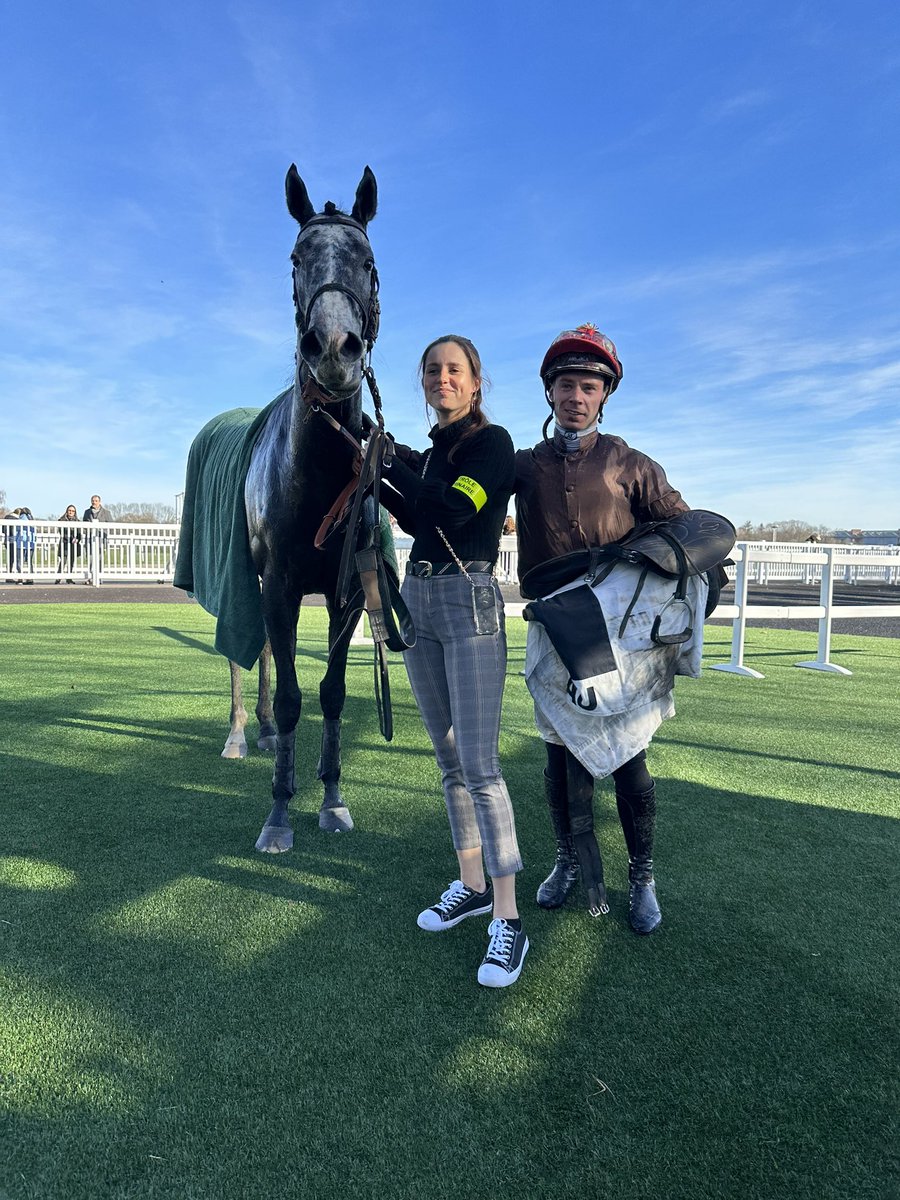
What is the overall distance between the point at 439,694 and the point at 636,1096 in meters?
1.16

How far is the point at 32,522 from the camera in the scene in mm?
16984

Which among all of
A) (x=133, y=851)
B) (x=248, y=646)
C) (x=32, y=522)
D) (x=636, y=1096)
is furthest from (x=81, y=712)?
(x=32, y=522)

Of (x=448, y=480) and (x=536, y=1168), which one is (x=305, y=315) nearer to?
(x=448, y=480)

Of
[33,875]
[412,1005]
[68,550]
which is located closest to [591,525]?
[412,1005]

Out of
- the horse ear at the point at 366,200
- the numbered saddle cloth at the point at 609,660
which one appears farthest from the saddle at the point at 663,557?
the horse ear at the point at 366,200

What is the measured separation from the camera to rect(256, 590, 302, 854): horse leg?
303 cm

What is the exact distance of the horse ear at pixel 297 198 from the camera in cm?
277

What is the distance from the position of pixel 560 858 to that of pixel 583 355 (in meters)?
1.69

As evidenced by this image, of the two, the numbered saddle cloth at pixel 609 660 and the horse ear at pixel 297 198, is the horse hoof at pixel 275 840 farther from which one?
the horse ear at pixel 297 198

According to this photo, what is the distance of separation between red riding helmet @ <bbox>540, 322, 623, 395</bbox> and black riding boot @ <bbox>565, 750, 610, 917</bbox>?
1.22m

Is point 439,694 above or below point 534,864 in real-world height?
above

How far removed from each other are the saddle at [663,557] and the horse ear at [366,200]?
161 centimetres

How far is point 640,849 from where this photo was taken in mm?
2375

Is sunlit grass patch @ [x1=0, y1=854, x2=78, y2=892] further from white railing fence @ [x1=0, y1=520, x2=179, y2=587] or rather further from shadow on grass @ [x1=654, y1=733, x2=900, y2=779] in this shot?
white railing fence @ [x1=0, y1=520, x2=179, y2=587]
